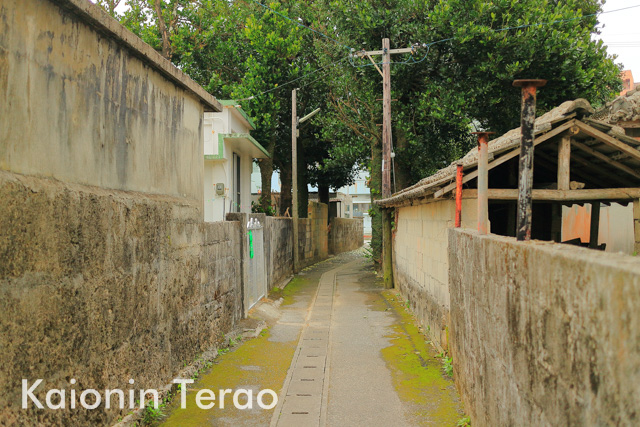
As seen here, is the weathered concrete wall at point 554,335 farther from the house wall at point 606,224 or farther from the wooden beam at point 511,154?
the house wall at point 606,224

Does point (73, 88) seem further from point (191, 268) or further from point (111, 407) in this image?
point (191, 268)

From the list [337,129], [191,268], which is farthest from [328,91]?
[191,268]

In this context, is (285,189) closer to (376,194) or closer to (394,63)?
(376,194)

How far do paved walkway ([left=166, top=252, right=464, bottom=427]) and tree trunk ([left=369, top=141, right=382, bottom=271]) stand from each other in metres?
7.58

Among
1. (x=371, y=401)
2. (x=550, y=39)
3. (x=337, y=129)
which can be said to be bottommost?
(x=371, y=401)

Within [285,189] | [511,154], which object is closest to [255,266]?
[511,154]

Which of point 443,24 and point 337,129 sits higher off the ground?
point 443,24

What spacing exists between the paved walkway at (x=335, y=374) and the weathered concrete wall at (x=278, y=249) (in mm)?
2530

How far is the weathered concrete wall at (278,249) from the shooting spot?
51.6 feet

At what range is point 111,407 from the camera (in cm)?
506

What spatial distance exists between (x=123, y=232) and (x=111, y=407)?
1633 millimetres

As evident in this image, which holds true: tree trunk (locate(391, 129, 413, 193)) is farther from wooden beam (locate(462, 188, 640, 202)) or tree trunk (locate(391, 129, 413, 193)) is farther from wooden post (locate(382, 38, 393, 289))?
wooden beam (locate(462, 188, 640, 202))

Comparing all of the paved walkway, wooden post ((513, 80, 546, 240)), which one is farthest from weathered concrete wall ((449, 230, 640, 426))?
Result: the paved walkway

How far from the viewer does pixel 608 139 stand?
26.3ft
